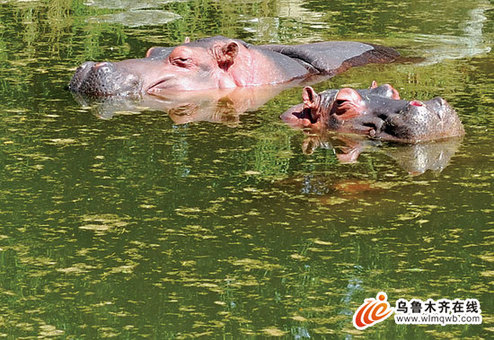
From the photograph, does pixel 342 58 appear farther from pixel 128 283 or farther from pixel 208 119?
pixel 128 283

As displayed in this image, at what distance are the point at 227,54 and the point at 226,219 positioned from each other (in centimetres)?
379

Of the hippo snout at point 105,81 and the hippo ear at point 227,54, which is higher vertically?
the hippo ear at point 227,54

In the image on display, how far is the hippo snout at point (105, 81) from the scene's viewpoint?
8828 mm

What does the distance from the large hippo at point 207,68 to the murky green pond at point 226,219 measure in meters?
0.32

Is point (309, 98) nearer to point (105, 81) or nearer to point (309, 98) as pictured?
point (309, 98)

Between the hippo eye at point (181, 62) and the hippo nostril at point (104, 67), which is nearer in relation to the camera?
the hippo nostril at point (104, 67)

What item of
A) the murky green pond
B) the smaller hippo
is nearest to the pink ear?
the smaller hippo

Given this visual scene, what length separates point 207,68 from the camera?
364 inches

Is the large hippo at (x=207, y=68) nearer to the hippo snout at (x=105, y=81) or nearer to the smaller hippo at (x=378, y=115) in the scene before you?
the hippo snout at (x=105, y=81)

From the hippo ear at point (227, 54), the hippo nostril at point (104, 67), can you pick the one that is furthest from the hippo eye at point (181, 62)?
the hippo nostril at point (104, 67)

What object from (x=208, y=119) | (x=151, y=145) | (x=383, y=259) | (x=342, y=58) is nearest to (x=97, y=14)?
(x=342, y=58)

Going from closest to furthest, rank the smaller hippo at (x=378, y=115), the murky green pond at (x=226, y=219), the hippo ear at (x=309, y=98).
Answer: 1. the murky green pond at (x=226, y=219)
2. the smaller hippo at (x=378, y=115)
3. the hippo ear at (x=309, y=98)

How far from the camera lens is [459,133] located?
7.42 metres

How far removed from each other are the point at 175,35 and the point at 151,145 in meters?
4.11
